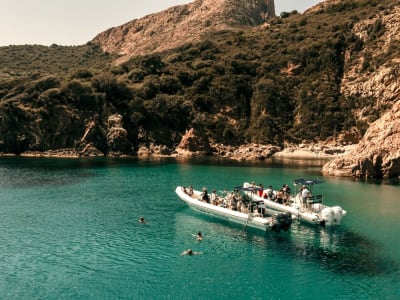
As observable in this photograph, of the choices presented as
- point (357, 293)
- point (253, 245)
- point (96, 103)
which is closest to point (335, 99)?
point (96, 103)

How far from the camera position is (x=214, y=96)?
117m

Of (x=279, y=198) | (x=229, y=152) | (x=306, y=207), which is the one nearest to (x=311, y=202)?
(x=306, y=207)

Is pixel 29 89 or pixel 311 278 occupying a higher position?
pixel 29 89

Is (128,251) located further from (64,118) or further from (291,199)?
(64,118)

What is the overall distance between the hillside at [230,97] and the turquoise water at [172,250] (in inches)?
1912

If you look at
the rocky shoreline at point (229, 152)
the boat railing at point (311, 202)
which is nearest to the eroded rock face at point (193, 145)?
the rocky shoreline at point (229, 152)

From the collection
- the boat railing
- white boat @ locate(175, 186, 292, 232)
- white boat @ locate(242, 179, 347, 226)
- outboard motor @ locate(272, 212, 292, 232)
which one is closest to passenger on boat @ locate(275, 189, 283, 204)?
white boat @ locate(242, 179, 347, 226)

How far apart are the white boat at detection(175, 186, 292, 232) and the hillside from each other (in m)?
60.3

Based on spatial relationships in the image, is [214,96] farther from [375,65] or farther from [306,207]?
[306,207]

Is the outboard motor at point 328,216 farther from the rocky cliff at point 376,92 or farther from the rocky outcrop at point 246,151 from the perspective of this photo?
the rocky outcrop at point 246,151

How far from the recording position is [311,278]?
2706cm

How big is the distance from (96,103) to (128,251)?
81431 mm

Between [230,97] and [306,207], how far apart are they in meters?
76.9

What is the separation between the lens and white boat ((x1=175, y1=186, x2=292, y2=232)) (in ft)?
122
